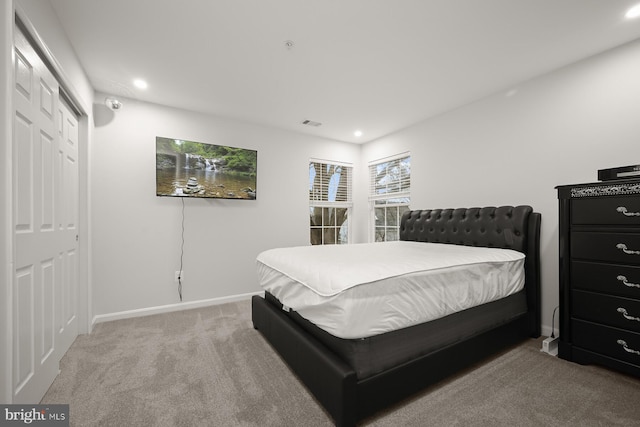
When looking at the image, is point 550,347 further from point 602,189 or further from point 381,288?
point 381,288

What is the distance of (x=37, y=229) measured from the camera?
1.68m

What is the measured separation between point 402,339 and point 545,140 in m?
2.53

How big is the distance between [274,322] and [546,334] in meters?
2.61

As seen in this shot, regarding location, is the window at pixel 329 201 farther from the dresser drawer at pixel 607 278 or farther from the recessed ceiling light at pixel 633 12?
the recessed ceiling light at pixel 633 12

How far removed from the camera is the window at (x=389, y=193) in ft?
14.0

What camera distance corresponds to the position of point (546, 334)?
8.52 feet

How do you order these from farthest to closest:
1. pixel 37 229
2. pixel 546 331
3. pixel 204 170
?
pixel 204 170, pixel 546 331, pixel 37 229

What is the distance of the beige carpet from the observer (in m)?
1.48

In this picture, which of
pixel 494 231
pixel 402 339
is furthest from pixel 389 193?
pixel 402 339

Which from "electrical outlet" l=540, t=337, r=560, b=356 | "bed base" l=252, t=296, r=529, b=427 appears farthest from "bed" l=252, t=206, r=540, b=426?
"electrical outlet" l=540, t=337, r=560, b=356

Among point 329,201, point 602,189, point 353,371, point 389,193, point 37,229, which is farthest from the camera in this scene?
point 329,201

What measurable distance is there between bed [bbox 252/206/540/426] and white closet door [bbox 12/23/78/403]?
143 cm

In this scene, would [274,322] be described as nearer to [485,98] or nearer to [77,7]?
[77,7]

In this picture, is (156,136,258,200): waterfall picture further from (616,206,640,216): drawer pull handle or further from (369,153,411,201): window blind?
(616,206,640,216): drawer pull handle
